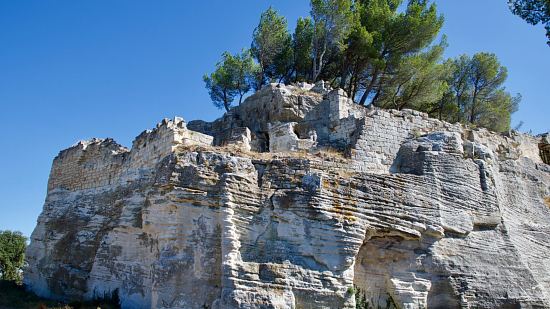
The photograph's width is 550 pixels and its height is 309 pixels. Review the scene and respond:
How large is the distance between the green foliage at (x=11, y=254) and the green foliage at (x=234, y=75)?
15.7m

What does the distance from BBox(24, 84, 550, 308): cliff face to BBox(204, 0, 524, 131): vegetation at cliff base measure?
24.1 feet

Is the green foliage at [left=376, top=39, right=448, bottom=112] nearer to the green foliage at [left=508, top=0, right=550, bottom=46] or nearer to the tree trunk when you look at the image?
the tree trunk

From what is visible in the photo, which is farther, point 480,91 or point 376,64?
point 480,91

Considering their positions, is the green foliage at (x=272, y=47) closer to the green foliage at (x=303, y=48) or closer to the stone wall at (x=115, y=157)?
the green foliage at (x=303, y=48)

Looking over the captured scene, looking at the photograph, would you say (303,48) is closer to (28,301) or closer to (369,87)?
(369,87)

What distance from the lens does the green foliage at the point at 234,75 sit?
88.6 ft

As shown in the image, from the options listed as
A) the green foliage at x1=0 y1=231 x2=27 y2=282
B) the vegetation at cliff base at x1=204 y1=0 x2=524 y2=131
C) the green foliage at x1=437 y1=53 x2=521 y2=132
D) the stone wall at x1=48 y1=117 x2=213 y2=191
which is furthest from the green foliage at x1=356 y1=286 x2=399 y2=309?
the green foliage at x1=0 y1=231 x2=27 y2=282

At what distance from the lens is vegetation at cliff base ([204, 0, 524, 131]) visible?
23938 millimetres

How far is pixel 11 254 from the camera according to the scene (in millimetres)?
31562

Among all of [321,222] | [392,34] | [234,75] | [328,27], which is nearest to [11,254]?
[234,75]

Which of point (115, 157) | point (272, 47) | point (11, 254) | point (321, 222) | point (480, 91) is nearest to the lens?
point (321, 222)

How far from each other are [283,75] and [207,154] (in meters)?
15.1

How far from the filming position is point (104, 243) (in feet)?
50.7

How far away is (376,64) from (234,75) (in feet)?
24.0
